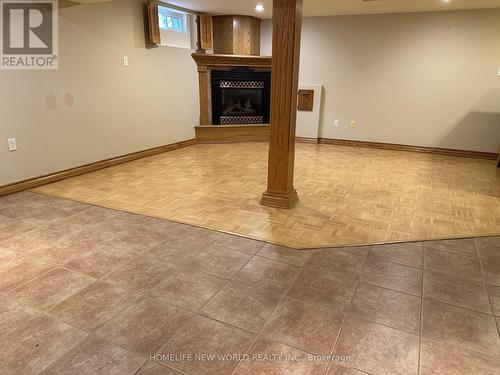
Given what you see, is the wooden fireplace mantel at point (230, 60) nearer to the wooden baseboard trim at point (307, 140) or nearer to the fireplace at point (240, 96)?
the fireplace at point (240, 96)

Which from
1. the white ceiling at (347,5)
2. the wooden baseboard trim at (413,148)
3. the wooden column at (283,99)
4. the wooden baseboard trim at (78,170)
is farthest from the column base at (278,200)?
the wooden baseboard trim at (413,148)

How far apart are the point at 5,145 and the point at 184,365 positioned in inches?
114

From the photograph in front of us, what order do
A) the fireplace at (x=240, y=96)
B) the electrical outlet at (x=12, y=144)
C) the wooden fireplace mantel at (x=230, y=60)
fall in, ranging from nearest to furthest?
the electrical outlet at (x=12, y=144)
the wooden fireplace mantel at (x=230, y=60)
the fireplace at (x=240, y=96)

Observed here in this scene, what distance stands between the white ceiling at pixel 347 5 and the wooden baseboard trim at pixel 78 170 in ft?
6.71

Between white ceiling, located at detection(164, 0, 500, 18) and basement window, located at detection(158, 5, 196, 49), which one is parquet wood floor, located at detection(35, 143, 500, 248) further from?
white ceiling, located at detection(164, 0, 500, 18)

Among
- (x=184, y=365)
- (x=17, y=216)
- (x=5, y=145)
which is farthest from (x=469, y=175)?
(x=5, y=145)

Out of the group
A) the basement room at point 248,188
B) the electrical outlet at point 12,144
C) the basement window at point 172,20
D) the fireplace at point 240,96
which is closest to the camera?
the basement room at point 248,188

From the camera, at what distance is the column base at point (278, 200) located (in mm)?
2901

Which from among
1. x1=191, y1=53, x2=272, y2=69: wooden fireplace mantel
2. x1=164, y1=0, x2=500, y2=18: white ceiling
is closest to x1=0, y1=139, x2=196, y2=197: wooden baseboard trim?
x1=191, y1=53, x2=272, y2=69: wooden fireplace mantel

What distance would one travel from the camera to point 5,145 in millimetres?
3080

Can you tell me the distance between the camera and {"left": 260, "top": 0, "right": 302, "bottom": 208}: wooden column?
252 cm

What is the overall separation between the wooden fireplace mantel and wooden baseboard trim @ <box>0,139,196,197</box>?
4.60ft

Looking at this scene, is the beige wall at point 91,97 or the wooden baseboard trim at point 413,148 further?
the wooden baseboard trim at point 413,148

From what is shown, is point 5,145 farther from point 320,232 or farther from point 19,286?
point 320,232
